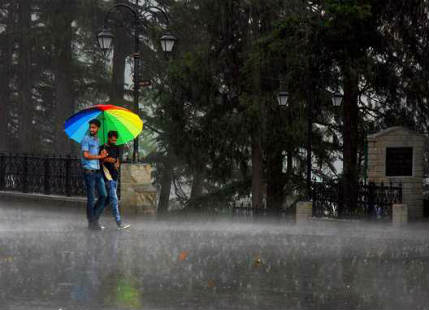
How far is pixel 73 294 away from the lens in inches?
377

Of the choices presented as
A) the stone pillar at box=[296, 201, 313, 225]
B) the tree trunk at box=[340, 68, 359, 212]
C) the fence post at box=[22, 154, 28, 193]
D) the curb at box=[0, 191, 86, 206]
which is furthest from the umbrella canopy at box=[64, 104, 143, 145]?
the tree trunk at box=[340, 68, 359, 212]

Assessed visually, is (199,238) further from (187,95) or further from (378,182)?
(187,95)

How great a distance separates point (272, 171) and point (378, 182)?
8.99m

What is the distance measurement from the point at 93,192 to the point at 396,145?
13.7 metres

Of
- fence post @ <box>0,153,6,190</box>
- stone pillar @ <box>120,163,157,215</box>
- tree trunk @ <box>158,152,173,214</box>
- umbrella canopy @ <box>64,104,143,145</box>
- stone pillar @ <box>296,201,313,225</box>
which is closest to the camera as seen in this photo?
umbrella canopy @ <box>64,104,143,145</box>

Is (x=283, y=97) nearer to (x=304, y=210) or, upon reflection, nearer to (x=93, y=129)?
(x=304, y=210)

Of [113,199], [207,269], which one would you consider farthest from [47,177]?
[207,269]

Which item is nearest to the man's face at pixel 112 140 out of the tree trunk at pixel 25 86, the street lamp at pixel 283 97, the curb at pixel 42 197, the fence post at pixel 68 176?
the curb at pixel 42 197

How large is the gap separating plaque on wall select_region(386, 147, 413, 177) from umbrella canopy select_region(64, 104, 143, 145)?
464 inches

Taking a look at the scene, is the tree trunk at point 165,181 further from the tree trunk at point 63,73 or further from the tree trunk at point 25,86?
the tree trunk at point 25,86

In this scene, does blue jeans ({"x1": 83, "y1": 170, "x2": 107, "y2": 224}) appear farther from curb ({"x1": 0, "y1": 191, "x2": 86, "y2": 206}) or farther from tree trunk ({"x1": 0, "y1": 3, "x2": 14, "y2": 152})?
tree trunk ({"x1": 0, "y1": 3, "x2": 14, "y2": 152})

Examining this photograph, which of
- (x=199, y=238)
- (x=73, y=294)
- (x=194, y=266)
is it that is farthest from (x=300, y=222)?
(x=73, y=294)

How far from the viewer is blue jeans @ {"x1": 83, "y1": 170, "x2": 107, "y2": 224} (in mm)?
18000

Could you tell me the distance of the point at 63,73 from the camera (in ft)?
156
